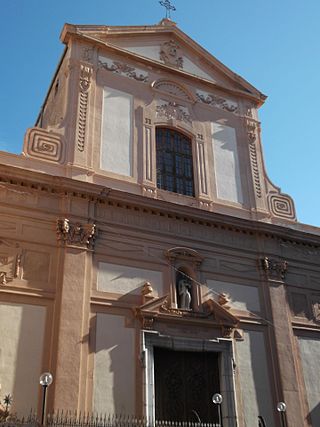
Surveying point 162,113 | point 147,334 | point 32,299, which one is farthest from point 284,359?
point 162,113

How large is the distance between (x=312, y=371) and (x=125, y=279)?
22.6ft

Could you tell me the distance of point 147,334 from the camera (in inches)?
575

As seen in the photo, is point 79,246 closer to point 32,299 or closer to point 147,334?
point 32,299

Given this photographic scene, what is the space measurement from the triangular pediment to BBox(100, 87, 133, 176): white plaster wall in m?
2.04

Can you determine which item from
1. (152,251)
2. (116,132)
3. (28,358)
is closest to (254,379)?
(152,251)

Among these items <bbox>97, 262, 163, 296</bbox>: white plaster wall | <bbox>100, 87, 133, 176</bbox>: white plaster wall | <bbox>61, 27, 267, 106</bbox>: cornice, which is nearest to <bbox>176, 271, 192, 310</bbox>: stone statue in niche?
<bbox>97, 262, 163, 296</bbox>: white plaster wall

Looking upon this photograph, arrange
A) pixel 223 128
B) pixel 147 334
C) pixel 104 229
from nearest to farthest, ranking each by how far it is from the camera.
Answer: pixel 147 334, pixel 104 229, pixel 223 128

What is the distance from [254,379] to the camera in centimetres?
1582

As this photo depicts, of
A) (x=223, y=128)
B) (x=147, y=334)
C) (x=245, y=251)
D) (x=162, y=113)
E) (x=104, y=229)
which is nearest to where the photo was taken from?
(x=147, y=334)

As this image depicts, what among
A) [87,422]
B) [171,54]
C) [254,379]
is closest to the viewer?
[87,422]

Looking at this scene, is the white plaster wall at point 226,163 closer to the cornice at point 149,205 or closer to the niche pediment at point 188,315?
the cornice at point 149,205

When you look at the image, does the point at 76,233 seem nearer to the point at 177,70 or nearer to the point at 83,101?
the point at 83,101

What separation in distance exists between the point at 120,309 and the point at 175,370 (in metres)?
2.30

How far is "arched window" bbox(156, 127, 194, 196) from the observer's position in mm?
18188
